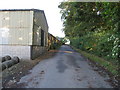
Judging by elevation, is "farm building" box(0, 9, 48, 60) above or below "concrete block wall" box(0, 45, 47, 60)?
above

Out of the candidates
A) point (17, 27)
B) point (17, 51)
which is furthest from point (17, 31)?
point (17, 51)

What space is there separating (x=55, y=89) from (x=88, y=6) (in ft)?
20.8

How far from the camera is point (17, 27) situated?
29.3ft

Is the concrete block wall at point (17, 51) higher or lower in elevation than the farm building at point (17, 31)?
lower

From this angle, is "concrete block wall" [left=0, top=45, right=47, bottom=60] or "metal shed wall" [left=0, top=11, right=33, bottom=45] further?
"metal shed wall" [left=0, top=11, right=33, bottom=45]

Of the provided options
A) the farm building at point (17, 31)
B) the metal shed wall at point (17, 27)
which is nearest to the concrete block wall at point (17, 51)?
the farm building at point (17, 31)

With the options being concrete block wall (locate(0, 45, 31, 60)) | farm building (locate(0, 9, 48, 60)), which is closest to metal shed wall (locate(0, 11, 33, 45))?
farm building (locate(0, 9, 48, 60))

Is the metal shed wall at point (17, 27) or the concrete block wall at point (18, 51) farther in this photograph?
the metal shed wall at point (17, 27)

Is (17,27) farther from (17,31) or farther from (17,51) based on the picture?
(17,51)

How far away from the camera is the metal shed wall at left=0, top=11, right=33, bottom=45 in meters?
8.87

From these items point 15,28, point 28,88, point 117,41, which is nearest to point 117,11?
point 117,41

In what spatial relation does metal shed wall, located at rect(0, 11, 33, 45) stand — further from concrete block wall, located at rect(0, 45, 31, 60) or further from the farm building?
concrete block wall, located at rect(0, 45, 31, 60)

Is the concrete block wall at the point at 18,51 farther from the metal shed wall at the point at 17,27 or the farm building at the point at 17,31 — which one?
the metal shed wall at the point at 17,27

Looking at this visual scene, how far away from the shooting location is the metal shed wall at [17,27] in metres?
8.87
